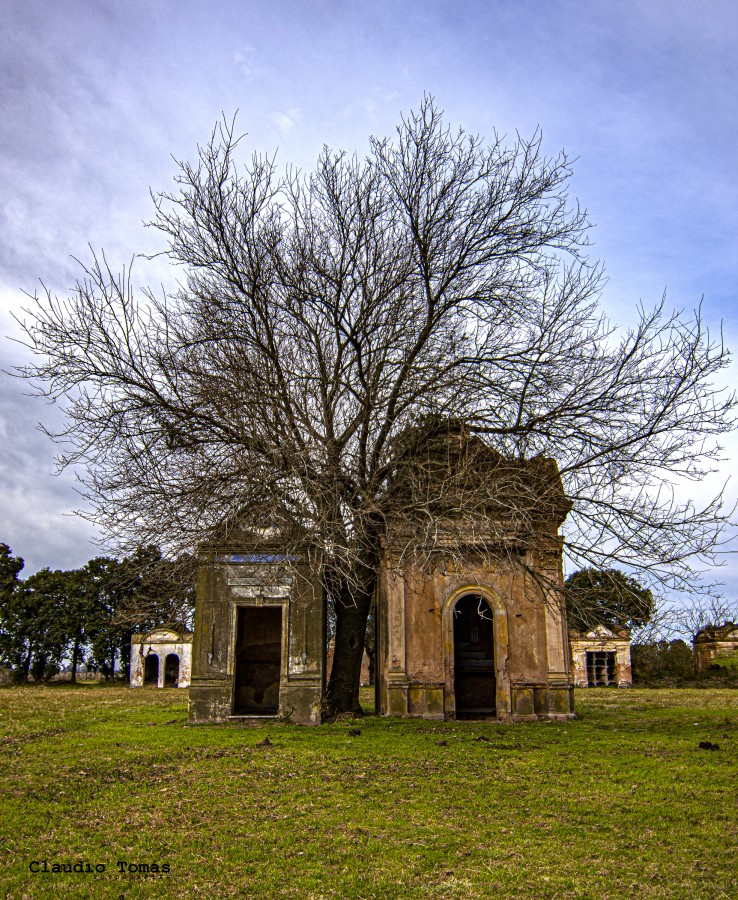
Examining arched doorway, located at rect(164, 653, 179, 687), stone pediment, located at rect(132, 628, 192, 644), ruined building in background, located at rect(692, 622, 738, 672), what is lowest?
arched doorway, located at rect(164, 653, 179, 687)

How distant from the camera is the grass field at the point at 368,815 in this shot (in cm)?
521

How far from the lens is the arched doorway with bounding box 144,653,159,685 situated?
37062mm

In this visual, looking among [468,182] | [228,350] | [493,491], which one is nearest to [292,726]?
[493,491]

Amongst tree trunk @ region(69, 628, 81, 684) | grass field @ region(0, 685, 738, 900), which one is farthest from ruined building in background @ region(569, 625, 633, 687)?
tree trunk @ region(69, 628, 81, 684)

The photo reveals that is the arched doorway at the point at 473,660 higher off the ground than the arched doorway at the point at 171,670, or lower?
higher

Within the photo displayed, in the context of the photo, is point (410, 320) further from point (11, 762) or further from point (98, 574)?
point (98, 574)

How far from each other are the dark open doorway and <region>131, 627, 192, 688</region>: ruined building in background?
70.5ft

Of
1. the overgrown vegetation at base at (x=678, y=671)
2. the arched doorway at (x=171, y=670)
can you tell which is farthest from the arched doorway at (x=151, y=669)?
the overgrown vegetation at base at (x=678, y=671)

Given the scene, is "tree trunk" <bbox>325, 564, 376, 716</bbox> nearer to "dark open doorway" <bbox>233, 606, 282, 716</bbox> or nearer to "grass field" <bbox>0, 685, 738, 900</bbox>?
"dark open doorway" <bbox>233, 606, 282, 716</bbox>

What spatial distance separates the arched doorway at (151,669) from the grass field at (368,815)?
2640cm

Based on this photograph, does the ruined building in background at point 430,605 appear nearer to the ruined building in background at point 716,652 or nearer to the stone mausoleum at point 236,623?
the stone mausoleum at point 236,623

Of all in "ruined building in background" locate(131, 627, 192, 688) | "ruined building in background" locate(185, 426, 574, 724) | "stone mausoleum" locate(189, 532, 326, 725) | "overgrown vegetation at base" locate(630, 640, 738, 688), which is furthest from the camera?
"ruined building in background" locate(131, 627, 192, 688)

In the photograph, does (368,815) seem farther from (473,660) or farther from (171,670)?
(171,670)

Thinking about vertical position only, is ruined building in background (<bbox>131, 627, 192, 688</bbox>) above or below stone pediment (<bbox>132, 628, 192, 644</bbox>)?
below
